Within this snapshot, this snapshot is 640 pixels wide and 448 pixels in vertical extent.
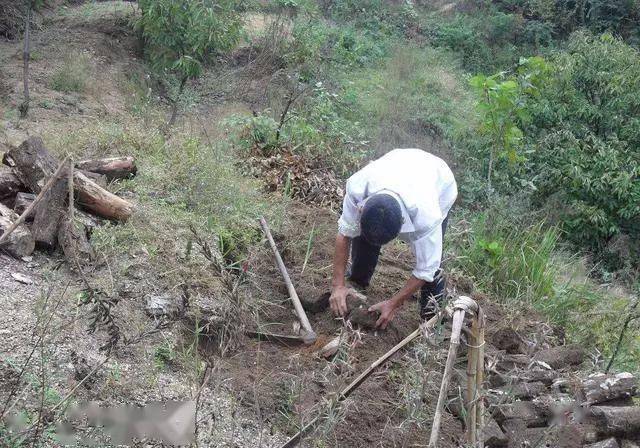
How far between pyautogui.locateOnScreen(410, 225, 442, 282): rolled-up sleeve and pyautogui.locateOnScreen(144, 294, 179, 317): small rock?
1262 millimetres

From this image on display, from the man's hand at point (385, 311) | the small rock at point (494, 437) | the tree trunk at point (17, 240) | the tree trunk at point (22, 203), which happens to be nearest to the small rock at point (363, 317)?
the man's hand at point (385, 311)

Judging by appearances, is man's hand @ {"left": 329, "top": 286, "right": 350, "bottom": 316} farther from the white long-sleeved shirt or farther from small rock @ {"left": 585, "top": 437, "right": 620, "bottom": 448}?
small rock @ {"left": 585, "top": 437, "right": 620, "bottom": 448}

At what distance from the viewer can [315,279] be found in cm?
470

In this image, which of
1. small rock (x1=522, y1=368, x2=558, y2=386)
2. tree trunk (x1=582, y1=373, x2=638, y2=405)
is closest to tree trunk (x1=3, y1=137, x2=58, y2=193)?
small rock (x1=522, y1=368, x2=558, y2=386)

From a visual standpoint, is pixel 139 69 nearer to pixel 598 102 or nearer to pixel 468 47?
pixel 598 102

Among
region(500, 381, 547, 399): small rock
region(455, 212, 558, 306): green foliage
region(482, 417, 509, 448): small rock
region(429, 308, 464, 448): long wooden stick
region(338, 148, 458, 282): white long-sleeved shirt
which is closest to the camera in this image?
region(429, 308, 464, 448): long wooden stick

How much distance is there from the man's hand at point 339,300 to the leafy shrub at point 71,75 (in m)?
7.25

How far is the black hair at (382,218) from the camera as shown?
3494 mm

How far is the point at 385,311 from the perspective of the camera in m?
4.02

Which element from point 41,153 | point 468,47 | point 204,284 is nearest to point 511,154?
point 204,284

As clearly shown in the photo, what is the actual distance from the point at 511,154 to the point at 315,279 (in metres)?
3.31

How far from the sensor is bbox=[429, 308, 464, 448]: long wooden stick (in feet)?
6.64

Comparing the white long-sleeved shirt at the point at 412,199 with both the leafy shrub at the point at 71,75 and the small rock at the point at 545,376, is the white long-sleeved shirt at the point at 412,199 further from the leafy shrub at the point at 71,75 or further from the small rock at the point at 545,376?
the leafy shrub at the point at 71,75

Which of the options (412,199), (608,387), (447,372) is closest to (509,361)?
(608,387)
